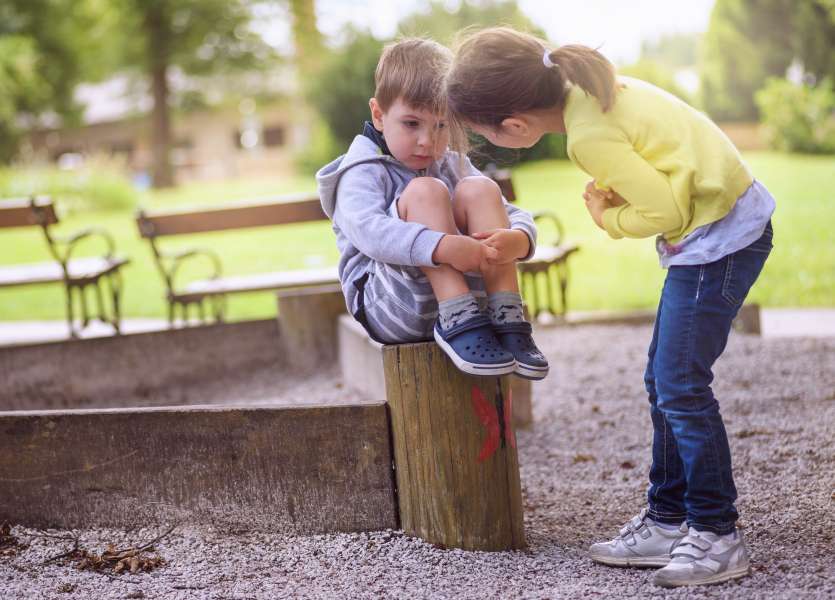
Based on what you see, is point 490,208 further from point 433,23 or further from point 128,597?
point 433,23

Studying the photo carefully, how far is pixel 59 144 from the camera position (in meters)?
35.3

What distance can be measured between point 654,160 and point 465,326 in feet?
1.96

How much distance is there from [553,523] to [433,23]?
534 inches

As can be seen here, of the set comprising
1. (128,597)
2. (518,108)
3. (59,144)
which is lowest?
(59,144)

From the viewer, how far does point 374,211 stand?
107 inches

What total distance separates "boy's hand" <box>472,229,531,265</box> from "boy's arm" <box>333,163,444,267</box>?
14 cm

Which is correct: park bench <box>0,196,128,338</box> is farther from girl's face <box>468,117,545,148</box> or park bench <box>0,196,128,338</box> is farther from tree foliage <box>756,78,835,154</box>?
tree foliage <box>756,78,835,154</box>

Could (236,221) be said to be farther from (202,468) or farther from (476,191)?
(476,191)

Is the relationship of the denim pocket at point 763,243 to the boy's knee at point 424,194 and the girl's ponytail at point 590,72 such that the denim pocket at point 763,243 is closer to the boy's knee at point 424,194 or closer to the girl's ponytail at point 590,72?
the girl's ponytail at point 590,72

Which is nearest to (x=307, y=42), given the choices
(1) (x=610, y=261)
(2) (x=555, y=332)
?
(1) (x=610, y=261)

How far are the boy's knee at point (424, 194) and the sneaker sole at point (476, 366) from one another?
345 millimetres

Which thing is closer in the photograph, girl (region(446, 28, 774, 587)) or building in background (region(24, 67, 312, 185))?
girl (region(446, 28, 774, 587))

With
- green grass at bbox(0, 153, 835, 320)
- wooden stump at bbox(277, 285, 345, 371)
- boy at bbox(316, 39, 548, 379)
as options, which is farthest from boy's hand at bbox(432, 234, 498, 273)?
green grass at bbox(0, 153, 835, 320)

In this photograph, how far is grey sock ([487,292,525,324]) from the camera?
8.82 feet
